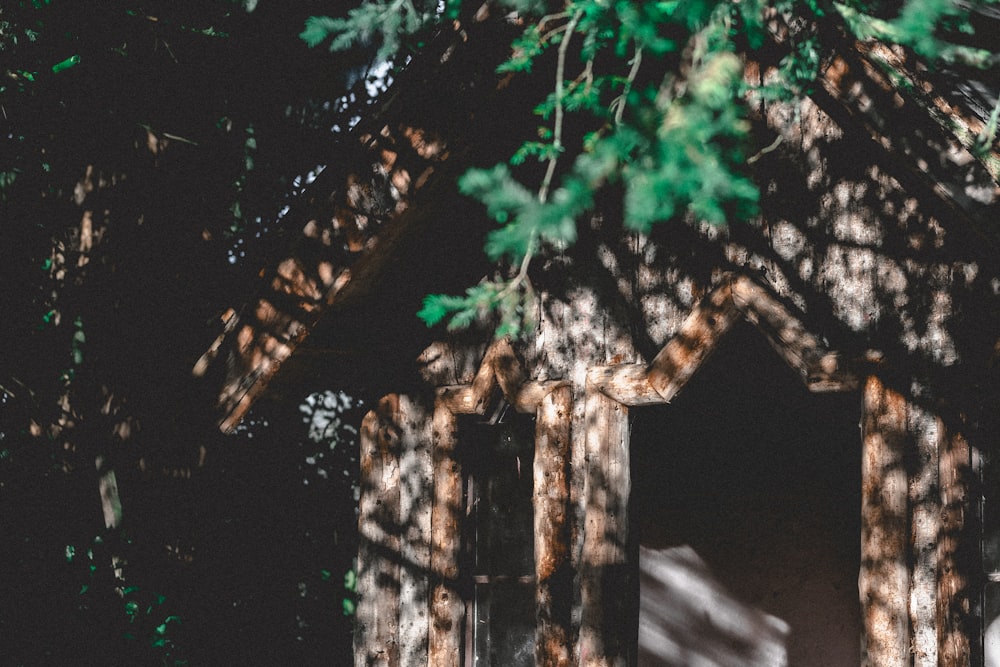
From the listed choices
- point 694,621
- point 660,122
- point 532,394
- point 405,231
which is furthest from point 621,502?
point 694,621

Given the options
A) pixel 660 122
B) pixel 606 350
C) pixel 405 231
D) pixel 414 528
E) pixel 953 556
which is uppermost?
pixel 405 231

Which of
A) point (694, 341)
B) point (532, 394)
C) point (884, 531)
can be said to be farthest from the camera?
point (532, 394)

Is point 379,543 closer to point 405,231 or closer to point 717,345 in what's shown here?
point 405,231

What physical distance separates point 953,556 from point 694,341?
1178 mm

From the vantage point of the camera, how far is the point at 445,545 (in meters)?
4.43

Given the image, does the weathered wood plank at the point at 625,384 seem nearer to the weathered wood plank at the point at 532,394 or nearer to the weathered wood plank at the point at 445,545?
the weathered wood plank at the point at 532,394

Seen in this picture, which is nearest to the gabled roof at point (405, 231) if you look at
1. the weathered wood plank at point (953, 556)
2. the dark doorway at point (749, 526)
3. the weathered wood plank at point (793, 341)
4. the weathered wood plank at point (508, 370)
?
the weathered wood plank at point (793, 341)

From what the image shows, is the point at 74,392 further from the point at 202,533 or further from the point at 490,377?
the point at 490,377

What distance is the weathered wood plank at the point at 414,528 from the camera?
4484 mm

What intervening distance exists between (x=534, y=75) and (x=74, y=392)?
10.8 feet

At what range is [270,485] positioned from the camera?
6793 mm

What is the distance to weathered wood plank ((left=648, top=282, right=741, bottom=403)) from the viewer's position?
390 centimetres

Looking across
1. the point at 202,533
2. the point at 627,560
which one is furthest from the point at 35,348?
the point at 627,560

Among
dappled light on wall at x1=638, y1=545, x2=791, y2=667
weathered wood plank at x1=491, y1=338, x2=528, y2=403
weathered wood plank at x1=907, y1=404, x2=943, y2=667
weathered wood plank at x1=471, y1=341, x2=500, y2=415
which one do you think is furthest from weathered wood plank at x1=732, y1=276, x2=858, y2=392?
dappled light on wall at x1=638, y1=545, x2=791, y2=667
